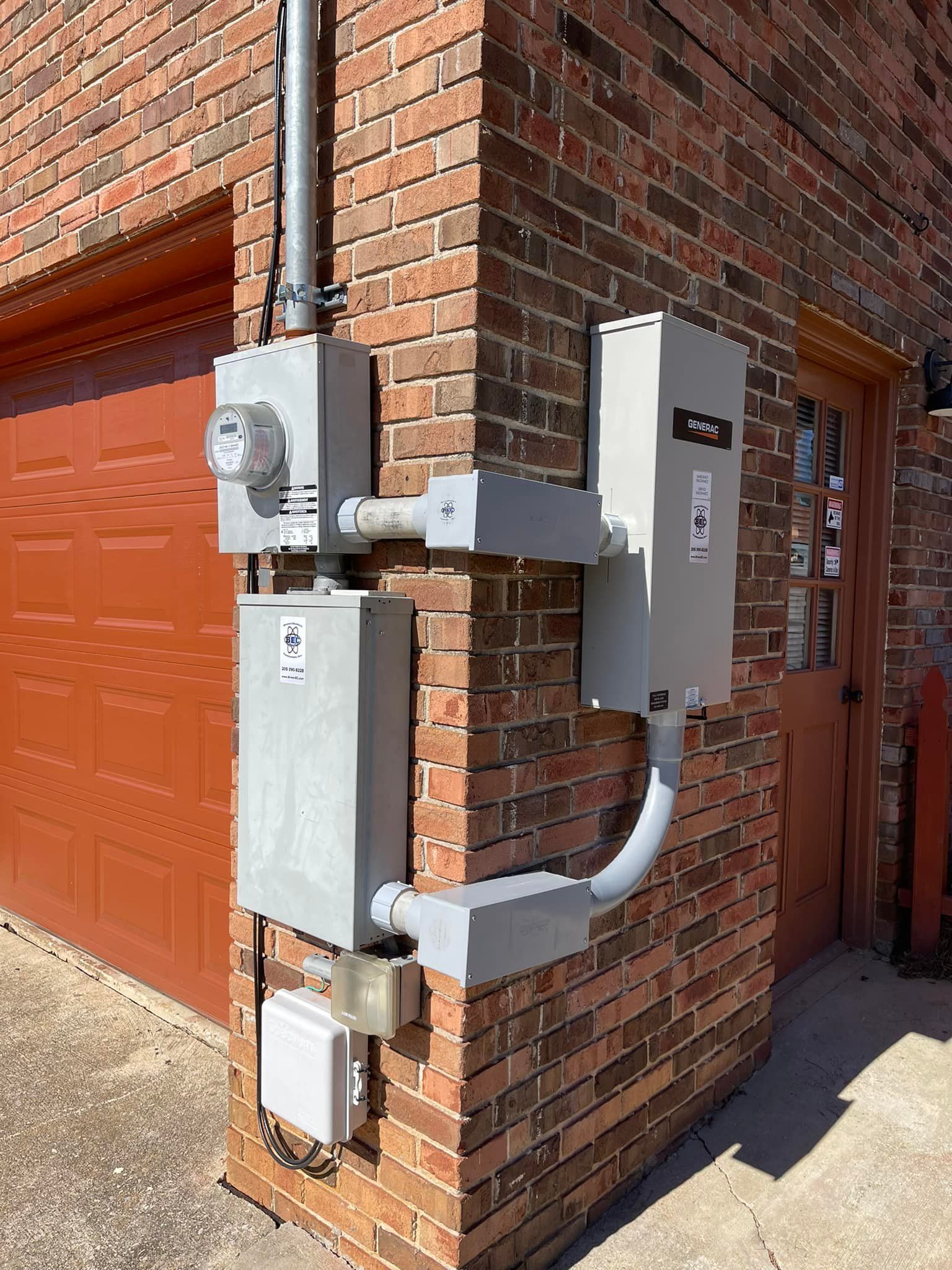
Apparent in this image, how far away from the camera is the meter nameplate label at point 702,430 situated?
2154 millimetres

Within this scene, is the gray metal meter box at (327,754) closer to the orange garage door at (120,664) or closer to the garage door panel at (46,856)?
the orange garage door at (120,664)

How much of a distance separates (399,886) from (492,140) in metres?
1.53

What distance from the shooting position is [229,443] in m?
2.01

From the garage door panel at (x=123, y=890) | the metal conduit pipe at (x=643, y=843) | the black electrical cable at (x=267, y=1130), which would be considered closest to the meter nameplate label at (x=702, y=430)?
the metal conduit pipe at (x=643, y=843)

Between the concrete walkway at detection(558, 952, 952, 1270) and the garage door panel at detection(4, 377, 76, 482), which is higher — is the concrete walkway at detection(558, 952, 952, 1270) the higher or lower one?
the lower one

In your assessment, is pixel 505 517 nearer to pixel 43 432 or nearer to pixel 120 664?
pixel 120 664

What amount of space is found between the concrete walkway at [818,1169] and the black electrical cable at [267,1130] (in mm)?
650

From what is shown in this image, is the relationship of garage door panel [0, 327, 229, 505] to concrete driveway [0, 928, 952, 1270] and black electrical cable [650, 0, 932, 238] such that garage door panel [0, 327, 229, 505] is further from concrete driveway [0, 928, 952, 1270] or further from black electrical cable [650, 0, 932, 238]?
concrete driveway [0, 928, 952, 1270]

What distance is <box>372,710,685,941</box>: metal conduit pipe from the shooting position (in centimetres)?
190

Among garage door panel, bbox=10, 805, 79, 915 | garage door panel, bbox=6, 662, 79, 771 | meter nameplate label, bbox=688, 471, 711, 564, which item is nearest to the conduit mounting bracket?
meter nameplate label, bbox=688, 471, 711, 564

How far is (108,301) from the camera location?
134 inches

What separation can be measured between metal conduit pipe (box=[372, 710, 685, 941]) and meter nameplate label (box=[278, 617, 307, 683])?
489 millimetres

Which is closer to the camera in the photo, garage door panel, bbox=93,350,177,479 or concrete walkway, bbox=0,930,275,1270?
concrete walkway, bbox=0,930,275,1270

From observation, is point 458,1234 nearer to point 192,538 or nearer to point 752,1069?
point 752,1069
